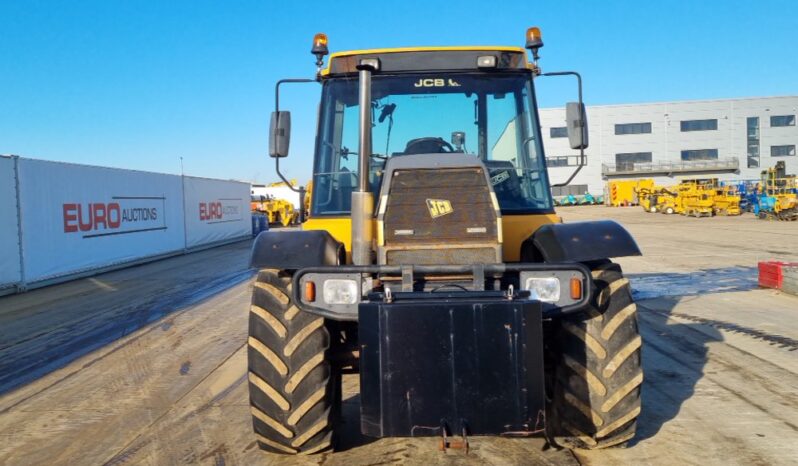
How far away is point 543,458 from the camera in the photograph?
4.26 m

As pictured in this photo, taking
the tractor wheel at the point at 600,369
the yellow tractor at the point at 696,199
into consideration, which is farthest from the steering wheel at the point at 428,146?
the yellow tractor at the point at 696,199

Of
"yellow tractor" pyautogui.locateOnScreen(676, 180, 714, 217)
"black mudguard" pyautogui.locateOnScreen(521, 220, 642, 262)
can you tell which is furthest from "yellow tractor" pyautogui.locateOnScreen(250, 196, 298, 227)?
"black mudguard" pyautogui.locateOnScreen(521, 220, 642, 262)

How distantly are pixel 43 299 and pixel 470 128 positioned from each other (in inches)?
430

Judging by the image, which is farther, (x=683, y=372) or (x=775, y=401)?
(x=683, y=372)

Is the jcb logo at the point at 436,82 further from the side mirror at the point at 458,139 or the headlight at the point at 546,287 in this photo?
the headlight at the point at 546,287

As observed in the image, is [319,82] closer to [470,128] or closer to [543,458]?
[470,128]

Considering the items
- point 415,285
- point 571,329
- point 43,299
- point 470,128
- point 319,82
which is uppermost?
point 319,82

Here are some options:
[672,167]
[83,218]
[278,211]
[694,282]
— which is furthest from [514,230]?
[672,167]

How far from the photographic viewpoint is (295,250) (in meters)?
4.19

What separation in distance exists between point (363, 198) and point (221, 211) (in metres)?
25.1

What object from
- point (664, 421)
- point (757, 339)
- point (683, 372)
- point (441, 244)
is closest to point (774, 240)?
point (757, 339)

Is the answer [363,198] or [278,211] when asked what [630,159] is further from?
[363,198]

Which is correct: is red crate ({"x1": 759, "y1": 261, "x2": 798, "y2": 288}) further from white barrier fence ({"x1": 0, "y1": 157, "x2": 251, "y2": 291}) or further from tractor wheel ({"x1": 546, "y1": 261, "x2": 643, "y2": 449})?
white barrier fence ({"x1": 0, "y1": 157, "x2": 251, "y2": 291})

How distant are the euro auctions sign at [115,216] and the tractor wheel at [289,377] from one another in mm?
13488
